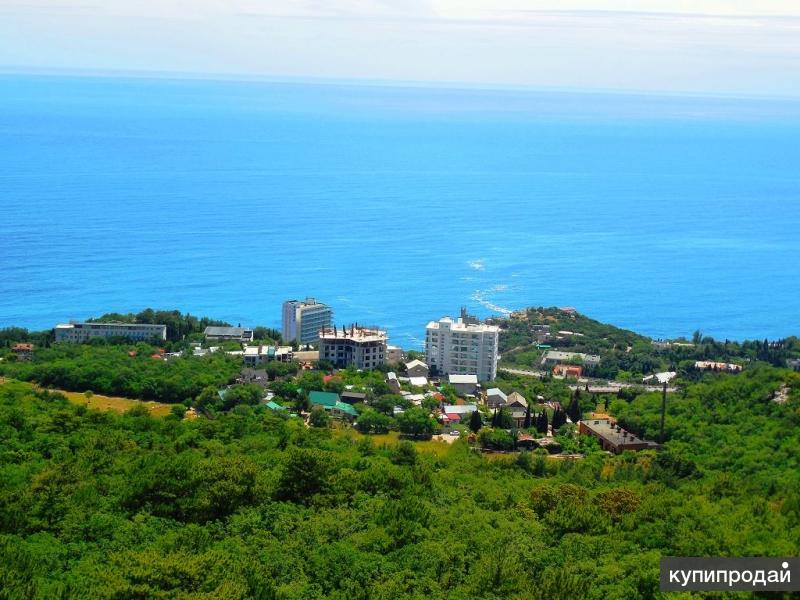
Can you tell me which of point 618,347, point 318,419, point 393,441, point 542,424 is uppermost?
point 618,347

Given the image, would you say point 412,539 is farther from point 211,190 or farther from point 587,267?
point 211,190

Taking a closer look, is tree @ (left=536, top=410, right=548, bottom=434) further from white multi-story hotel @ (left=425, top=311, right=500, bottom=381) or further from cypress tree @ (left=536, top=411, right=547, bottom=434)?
white multi-story hotel @ (left=425, top=311, right=500, bottom=381)

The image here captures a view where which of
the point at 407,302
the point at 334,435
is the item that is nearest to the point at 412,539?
the point at 334,435

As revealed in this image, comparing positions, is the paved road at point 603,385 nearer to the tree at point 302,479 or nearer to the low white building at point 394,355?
the low white building at point 394,355

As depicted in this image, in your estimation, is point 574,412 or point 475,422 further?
point 574,412

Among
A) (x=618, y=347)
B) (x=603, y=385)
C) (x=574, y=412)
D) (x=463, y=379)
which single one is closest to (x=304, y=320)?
(x=463, y=379)

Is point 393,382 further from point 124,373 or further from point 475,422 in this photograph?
point 124,373
